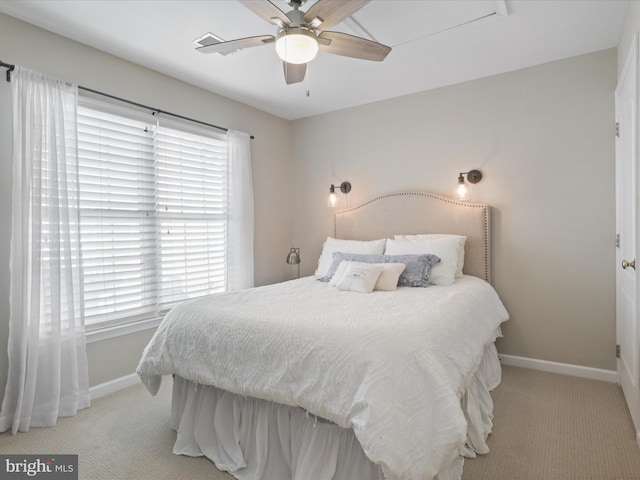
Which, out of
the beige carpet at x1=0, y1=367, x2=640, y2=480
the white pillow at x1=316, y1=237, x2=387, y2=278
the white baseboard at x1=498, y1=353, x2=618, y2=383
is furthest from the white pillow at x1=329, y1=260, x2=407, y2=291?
the white baseboard at x1=498, y1=353, x2=618, y2=383

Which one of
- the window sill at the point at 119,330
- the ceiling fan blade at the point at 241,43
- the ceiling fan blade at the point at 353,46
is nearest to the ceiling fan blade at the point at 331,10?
the ceiling fan blade at the point at 353,46

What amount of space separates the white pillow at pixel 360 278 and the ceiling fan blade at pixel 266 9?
1.72 meters

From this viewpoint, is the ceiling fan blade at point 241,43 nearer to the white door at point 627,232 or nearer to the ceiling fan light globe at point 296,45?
the ceiling fan light globe at point 296,45

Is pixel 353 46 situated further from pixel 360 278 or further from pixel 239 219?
pixel 239 219

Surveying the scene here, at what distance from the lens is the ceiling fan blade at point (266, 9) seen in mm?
1755

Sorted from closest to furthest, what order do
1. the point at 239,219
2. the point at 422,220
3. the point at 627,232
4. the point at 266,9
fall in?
1. the point at 266,9
2. the point at 627,232
3. the point at 422,220
4. the point at 239,219

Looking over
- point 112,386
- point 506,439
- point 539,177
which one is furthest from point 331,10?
point 112,386

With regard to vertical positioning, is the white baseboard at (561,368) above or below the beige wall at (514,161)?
below

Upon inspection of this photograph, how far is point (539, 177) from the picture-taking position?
124 inches

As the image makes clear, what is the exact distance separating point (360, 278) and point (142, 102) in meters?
2.32

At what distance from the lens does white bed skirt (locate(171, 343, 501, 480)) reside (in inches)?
65.6

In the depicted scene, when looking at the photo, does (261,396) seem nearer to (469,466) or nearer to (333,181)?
(469,466)

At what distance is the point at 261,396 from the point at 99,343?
5.81 ft

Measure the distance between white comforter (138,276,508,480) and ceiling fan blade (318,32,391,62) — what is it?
1493 millimetres
